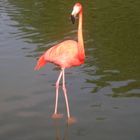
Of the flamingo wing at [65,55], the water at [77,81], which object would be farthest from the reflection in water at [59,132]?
the flamingo wing at [65,55]

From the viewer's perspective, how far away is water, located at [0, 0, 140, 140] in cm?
710

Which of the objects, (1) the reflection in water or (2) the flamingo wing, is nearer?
(1) the reflection in water

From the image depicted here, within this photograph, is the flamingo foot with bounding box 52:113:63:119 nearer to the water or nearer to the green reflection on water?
the water

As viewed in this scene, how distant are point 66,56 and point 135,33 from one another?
5903 mm

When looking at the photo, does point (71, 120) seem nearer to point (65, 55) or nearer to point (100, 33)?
point (65, 55)

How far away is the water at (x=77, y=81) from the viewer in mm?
7098

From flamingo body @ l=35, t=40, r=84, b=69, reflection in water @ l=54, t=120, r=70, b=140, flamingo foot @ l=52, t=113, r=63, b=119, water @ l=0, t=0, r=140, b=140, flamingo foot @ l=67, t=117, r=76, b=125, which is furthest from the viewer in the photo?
flamingo body @ l=35, t=40, r=84, b=69

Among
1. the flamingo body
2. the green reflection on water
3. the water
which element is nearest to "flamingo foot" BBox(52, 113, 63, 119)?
the water

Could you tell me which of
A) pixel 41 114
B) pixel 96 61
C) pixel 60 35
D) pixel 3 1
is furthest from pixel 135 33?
pixel 3 1

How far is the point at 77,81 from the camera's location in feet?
30.1

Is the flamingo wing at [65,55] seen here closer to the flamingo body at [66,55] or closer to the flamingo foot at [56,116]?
the flamingo body at [66,55]

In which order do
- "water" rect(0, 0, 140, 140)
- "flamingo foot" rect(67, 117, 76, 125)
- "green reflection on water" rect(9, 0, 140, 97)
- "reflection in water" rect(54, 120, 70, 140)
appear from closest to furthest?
"reflection in water" rect(54, 120, 70, 140) → "water" rect(0, 0, 140, 140) → "flamingo foot" rect(67, 117, 76, 125) → "green reflection on water" rect(9, 0, 140, 97)

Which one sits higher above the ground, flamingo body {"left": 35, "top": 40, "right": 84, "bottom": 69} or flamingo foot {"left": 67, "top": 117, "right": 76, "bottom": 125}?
flamingo body {"left": 35, "top": 40, "right": 84, "bottom": 69}

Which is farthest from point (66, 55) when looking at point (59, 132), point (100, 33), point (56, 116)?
point (100, 33)
